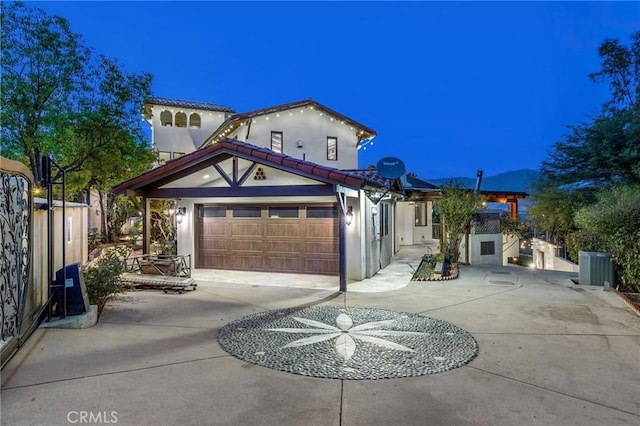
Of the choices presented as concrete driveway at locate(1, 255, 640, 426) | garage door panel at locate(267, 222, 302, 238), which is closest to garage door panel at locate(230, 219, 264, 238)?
garage door panel at locate(267, 222, 302, 238)

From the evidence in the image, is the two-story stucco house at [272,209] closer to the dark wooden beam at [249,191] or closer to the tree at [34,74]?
the dark wooden beam at [249,191]

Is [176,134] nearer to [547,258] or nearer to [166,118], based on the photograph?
[166,118]

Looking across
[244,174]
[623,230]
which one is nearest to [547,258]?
[623,230]

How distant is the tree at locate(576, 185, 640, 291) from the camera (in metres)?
8.05

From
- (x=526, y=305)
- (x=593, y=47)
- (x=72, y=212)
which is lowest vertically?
(x=526, y=305)

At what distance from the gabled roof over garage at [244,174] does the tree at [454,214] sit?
2101 mm

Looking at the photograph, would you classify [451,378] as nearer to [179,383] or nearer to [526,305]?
[179,383]

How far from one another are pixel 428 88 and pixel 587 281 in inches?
6511

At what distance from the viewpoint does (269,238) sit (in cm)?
1144

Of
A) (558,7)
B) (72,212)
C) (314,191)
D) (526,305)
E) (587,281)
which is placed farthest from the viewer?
(558,7)

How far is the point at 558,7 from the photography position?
10156cm

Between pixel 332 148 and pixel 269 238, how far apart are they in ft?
28.9

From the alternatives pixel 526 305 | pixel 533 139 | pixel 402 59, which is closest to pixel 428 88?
pixel 402 59

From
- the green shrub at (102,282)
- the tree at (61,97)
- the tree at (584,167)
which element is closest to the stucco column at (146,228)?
the green shrub at (102,282)
